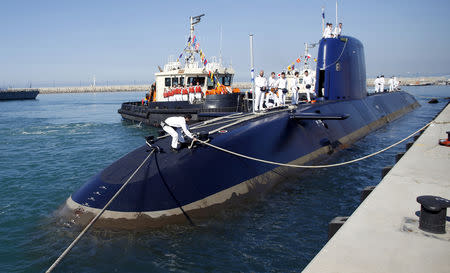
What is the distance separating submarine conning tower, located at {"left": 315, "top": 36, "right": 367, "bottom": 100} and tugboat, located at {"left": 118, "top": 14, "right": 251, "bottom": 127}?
6167 mm

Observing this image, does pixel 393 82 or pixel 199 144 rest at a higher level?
pixel 393 82

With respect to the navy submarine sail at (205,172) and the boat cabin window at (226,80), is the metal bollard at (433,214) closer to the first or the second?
the navy submarine sail at (205,172)

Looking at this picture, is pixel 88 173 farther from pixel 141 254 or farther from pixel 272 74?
pixel 272 74

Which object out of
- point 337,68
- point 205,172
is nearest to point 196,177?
point 205,172

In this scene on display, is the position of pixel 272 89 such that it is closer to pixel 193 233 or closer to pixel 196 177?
pixel 196 177

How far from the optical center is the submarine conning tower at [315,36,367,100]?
1567 centimetres

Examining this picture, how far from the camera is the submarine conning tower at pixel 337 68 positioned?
15672 mm

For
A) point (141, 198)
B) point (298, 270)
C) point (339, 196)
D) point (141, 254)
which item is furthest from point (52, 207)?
point (339, 196)

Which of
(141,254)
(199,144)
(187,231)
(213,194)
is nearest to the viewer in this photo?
(141,254)

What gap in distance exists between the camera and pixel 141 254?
5.87m

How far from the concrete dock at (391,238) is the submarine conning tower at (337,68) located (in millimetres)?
10342

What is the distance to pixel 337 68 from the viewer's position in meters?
15.8

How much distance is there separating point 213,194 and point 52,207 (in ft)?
13.4

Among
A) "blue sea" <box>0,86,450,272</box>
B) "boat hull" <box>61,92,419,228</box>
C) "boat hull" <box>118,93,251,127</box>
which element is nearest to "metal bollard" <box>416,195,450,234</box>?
"blue sea" <box>0,86,450,272</box>
